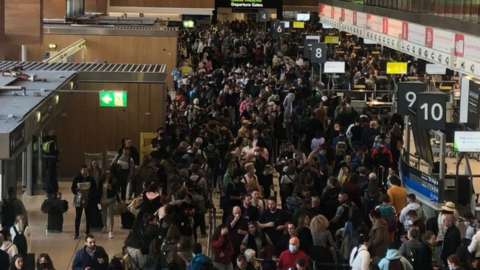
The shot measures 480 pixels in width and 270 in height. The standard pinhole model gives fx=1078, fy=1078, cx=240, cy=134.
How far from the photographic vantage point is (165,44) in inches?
1283

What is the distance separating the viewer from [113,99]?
2078 cm

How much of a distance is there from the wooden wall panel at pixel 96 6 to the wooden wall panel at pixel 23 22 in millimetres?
25764

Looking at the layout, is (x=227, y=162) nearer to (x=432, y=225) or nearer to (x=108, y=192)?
(x=108, y=192)

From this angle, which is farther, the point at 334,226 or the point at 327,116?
the point at 327,116

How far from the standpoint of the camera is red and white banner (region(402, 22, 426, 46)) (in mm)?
22766

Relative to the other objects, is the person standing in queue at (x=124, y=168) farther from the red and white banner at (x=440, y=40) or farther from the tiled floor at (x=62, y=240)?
the red and white banner at (x=440, y=40)

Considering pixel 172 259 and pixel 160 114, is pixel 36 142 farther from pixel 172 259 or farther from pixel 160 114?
pixel 172 259

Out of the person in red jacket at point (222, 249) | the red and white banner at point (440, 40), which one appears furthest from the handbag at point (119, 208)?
the red and white banner at point (440, 40)

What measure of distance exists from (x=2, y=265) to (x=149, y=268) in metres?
1.62

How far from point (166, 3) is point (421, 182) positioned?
102 feet

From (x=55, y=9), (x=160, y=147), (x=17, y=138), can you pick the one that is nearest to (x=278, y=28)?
(x=55, y=9)

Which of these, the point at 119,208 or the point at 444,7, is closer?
the point at 119,208

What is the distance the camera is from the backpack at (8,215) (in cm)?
1397

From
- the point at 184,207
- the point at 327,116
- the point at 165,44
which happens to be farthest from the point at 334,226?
the point at 165,44
